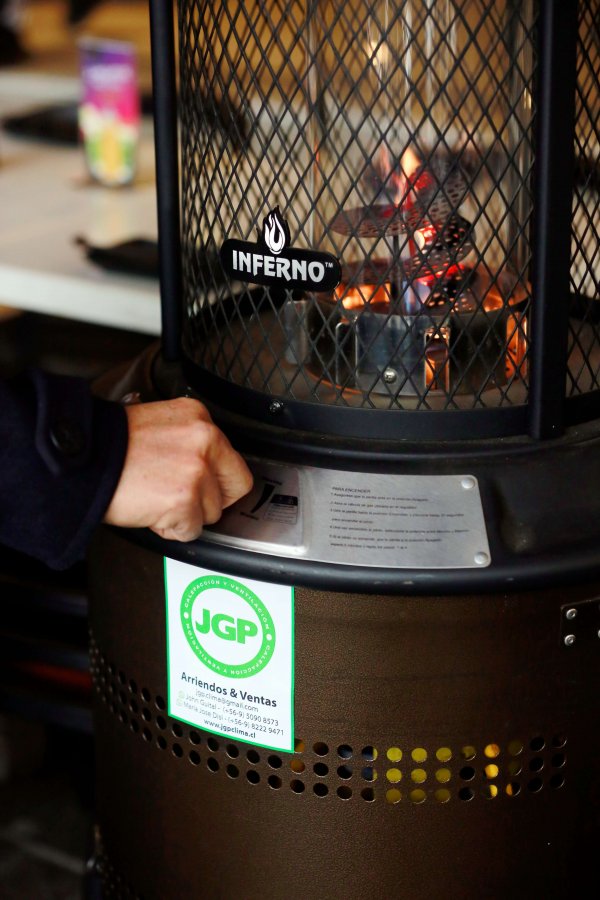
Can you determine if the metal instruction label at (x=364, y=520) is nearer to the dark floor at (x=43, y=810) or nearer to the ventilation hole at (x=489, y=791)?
the ventilation hole at (x=489, y=791)

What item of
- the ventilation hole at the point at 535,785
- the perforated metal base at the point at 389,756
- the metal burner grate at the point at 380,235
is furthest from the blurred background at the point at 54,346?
the ventilation hole at the point at 535,785

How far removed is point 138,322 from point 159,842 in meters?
0.70

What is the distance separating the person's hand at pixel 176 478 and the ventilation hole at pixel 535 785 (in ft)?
1.10

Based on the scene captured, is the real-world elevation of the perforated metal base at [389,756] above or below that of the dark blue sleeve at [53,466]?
below

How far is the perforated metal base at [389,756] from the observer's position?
938mm

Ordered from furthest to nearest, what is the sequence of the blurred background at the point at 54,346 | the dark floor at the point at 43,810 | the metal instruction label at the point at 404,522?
1. the dark floor at the point at 43,810
2. the blurred background at the point at 54,346
3. the metal instruction label at the point at 404,522

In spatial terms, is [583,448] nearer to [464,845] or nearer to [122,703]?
[464,845]

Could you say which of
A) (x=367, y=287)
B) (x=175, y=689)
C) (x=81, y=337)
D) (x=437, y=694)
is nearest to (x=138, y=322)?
(x=367, y=287)

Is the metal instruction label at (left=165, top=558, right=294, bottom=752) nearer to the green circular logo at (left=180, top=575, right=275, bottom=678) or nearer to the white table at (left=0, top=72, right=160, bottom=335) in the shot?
the green circular logo at (left=180, top=575, right=275, bottom=678)

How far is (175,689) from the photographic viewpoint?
1.03 metres

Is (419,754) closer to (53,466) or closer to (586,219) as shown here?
(53,466)

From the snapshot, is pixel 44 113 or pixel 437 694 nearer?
pixel 437 694

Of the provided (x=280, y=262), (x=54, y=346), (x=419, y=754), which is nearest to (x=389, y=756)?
(x=419, y=754)

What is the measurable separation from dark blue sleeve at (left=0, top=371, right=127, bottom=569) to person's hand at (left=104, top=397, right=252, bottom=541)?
2cm
